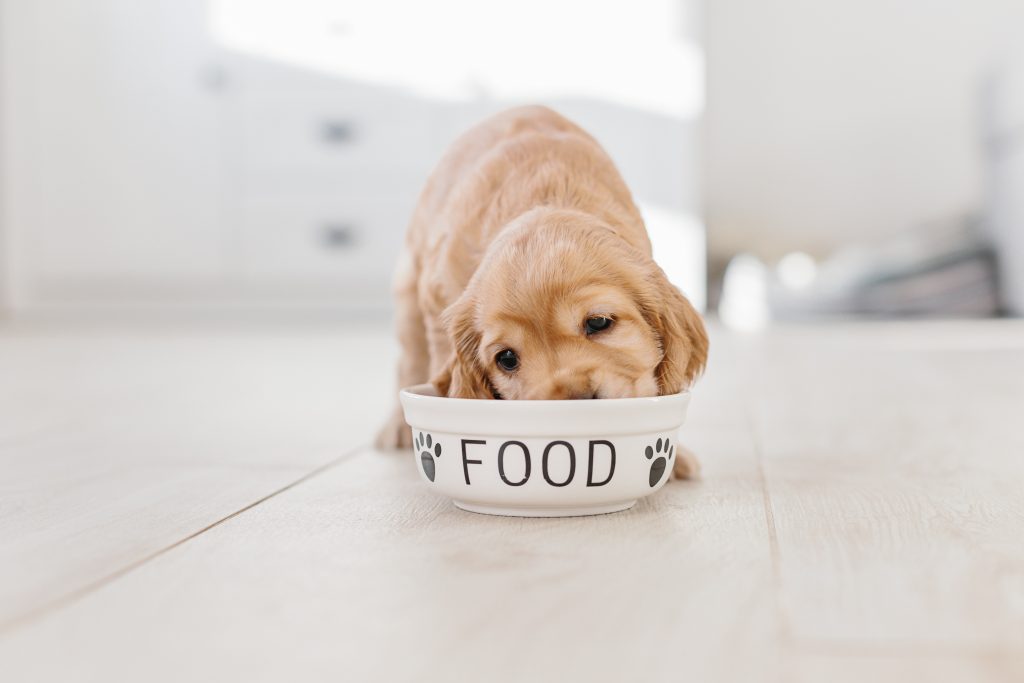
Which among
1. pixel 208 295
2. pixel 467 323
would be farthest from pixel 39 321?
pixel 467 323

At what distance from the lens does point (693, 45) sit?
5.11m

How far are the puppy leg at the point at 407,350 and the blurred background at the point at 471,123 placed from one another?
346 cm

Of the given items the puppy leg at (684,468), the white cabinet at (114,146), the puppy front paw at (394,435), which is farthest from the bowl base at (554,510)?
the white cabinet at (114,146)

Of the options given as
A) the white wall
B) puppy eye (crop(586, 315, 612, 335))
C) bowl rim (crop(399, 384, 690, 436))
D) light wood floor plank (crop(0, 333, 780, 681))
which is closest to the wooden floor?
light wood floor plank (crop(0, 333, 780, 681))

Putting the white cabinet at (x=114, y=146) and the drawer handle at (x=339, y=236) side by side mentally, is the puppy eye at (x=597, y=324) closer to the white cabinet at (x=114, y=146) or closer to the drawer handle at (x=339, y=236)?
the drawer handle at (x=339, y=236)

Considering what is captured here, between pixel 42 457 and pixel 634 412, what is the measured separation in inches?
39.6

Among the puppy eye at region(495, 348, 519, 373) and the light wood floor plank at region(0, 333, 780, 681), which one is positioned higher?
the puppy eye at region(495, 348, 519, 373)

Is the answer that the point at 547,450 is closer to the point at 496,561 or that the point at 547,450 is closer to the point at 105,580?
the point at 496,561

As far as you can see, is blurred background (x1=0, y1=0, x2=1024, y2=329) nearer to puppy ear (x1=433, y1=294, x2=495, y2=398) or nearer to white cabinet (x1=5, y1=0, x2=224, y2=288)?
white cabinet (x1=5, y1=0, x2=224, y2=288)

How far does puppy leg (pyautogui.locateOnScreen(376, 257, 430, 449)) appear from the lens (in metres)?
1.78

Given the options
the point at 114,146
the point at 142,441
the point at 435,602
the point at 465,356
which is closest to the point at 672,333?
the point at 465,356

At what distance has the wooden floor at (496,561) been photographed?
28.8 inches

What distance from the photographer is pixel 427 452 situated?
3.99ft

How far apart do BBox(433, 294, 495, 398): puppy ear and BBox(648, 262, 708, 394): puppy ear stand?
0.71ft
